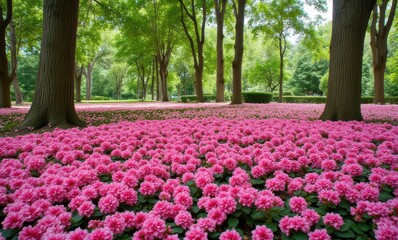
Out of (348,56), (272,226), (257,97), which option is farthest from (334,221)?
(257,97)

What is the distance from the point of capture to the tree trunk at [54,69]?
6.93 m

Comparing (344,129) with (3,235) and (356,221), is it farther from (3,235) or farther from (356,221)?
(3,235)

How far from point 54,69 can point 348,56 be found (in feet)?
27.1

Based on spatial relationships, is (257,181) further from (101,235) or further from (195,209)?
(101,235)

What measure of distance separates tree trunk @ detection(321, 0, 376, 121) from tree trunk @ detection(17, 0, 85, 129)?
301 inches

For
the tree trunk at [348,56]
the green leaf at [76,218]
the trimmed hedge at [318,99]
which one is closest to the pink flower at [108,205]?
the green leaf at [76,218]

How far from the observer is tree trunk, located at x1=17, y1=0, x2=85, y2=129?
22.7ft

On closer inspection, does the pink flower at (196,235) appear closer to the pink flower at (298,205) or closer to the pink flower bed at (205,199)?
the pink flower bed at (205,199)

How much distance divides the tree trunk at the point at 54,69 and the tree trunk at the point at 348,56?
763cm

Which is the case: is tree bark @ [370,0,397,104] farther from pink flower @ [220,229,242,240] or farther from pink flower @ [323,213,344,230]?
pink flower @ [220,229,242,240]

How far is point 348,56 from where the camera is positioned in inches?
276

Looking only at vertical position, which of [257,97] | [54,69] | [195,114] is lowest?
[195,114]

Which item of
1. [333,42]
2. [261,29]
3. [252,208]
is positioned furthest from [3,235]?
[261,29]

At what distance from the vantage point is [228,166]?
3203mm
